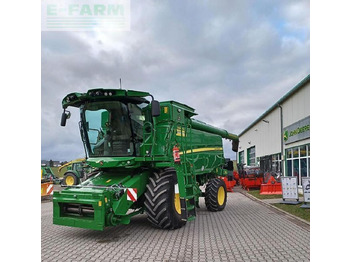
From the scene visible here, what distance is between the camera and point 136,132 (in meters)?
7.34

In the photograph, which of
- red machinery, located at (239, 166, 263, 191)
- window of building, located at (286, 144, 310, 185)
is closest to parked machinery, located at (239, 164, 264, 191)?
red machinery, located at (239, 166, 263, 191)

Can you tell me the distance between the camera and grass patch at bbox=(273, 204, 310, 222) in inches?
352

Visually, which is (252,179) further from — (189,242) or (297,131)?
(189,242)

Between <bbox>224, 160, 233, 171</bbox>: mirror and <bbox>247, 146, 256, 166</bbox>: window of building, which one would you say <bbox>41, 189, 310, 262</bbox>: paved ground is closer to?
<bbox>224, 160, 233, 171</bbox>: mirror

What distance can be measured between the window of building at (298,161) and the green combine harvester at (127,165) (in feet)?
38.3

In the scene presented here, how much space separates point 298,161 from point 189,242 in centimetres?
1500

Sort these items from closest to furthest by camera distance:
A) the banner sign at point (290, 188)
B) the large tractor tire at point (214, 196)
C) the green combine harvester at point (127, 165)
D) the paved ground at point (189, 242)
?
the paved ground at point (189, 242)
the green combine harvester at point (127, 165)
the large tractor tire at point (214, 196)
the banner sign at point (290, 188)

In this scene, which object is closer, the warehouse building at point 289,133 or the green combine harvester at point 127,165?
the green combine harvester at point 127,165

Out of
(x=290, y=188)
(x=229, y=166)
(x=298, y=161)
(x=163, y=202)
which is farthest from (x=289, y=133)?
(x=163, y=202)

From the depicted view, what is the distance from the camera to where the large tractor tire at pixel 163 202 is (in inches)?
268

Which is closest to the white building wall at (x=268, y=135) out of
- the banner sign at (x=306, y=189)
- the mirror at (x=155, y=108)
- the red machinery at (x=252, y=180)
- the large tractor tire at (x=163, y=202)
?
the red machinery at (x=252, y=180)

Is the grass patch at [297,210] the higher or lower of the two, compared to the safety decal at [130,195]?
lower

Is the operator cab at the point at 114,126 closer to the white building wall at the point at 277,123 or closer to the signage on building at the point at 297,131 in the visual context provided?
the signage on building at the point at 297,131

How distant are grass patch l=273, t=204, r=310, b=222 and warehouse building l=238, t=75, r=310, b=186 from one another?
723 cm
